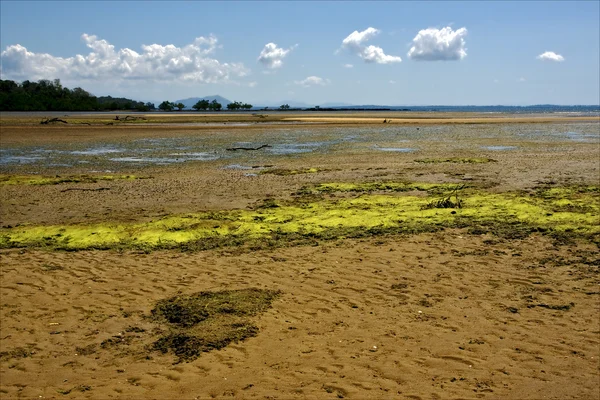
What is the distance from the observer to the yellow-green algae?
12172 millimetres

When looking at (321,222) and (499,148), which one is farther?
(499,148)

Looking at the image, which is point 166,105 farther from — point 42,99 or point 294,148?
point 294,148

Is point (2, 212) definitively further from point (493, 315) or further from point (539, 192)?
point (539, 192)

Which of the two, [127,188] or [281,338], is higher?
[127,188]

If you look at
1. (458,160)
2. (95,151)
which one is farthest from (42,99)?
(458,160)

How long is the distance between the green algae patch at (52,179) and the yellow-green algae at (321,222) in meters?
7.83

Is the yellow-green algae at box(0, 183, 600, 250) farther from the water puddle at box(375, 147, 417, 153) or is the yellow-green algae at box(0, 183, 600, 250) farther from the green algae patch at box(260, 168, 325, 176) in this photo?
the water puddle at box(375, 147, 417, 153)

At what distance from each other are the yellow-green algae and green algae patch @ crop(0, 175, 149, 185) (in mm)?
7828

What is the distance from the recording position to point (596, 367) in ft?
20.9

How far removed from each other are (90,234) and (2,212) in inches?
183

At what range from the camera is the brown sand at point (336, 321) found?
609 centimetres

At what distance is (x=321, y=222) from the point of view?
13445 mm

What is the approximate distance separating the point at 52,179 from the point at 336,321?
17.1 metres

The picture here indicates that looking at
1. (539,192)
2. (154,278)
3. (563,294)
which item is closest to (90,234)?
(154,278)
